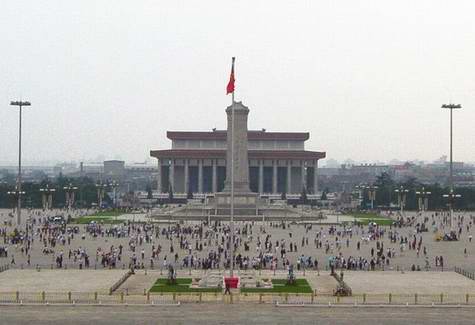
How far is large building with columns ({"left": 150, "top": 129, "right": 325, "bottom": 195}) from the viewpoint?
142 m

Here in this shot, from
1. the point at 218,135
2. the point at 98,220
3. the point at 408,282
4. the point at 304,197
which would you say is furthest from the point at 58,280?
the point at 218,135

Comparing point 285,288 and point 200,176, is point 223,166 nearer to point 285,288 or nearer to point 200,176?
point 200,176

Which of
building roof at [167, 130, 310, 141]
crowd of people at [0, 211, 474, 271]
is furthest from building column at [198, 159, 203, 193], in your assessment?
crowd of people at [0, 211, 474, 271]

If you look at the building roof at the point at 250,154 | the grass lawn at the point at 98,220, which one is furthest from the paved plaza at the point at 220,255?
the building roof at the point at 250,154

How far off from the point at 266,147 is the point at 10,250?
94.4 m

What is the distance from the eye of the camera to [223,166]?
143 m

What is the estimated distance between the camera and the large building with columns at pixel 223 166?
14150 cm

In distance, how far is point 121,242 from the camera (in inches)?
2504

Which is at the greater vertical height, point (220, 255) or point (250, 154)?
point (250, 154)

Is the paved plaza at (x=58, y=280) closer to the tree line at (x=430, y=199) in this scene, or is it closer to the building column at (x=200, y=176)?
the tree line at (x=430, y=199)

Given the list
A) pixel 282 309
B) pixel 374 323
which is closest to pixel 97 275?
pixel 282 309

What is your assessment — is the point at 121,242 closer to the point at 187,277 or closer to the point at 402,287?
the point at 187,277

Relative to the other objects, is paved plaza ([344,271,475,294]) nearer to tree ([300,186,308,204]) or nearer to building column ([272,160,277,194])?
tree ([300,186,308,204])

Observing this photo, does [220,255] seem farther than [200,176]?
No
